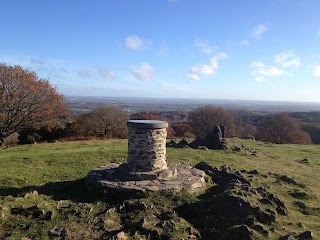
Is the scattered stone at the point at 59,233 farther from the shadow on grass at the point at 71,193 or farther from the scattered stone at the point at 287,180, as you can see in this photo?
the scattered stone at the point at 287,180

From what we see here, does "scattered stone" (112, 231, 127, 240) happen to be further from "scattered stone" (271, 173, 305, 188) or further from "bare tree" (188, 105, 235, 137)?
"bare tree" (188, 105, 235, 137)

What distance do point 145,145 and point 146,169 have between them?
961 mm

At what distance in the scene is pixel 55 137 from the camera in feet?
140

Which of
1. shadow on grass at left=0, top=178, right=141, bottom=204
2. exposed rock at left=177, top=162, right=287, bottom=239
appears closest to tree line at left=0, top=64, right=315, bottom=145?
shadow on grass at left=0, top=178, right=141, bottom=204

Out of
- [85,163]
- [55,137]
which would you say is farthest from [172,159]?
[55,137]

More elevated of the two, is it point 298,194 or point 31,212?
point 31,212

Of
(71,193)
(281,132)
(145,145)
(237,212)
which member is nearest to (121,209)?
(71,193)

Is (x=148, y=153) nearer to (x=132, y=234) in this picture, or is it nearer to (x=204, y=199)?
(x=204, y=199)

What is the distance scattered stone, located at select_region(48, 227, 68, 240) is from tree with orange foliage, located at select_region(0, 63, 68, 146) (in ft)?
87.6

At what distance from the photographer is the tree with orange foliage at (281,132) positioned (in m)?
49.5

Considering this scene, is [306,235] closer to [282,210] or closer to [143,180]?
[282,210]

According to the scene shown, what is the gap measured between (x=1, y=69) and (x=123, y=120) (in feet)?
63.1

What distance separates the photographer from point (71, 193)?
12141 millimetres

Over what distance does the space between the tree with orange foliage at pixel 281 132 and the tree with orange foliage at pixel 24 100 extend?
1299 inches
